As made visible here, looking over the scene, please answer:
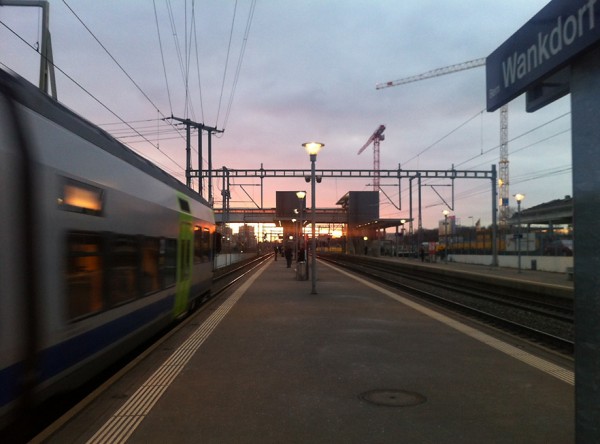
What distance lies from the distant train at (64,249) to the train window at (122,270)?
0.04ft

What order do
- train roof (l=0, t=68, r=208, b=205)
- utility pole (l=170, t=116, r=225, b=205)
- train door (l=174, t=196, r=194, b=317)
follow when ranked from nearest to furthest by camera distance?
train roof (l=0, t=68, r=208, b=205)
train door (l=174, t=196, r=194, b=317)
utility pole (l=170, t=116, r=225, b=205)

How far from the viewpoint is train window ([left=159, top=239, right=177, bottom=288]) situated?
27.8ft

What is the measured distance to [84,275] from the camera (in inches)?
199

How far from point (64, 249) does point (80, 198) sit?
648 millimetres

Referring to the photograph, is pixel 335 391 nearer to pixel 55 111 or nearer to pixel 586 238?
pixel 586 238

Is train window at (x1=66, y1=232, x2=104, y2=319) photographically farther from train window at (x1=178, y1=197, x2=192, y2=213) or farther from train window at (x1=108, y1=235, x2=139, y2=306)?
train window at (x1=178, y1=197, x2=192, y2=213)

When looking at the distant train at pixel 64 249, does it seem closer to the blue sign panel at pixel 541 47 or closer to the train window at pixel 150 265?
the train window at pixel 150 265

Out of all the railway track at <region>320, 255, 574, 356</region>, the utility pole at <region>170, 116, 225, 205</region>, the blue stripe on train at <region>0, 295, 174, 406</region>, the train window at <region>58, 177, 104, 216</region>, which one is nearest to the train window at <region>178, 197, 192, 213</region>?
the blue stripe on train at <region>0, 295, 174, 406</region>

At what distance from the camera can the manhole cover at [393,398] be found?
17.2ft

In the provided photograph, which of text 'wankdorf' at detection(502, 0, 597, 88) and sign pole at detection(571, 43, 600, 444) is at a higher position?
text 'wankdorf' at detection(502, 0, 597, 88)

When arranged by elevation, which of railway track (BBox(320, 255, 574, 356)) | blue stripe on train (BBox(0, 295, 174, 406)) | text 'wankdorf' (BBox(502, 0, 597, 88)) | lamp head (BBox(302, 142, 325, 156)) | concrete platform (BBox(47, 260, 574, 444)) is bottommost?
railway track (BBox(320, 255, 574, 356))

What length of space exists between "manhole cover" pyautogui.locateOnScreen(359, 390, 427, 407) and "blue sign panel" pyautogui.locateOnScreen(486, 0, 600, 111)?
3102 mm

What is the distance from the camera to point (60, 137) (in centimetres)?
469

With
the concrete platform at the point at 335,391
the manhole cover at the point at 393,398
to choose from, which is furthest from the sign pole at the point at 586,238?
the manhole cover at the point at 393,398
